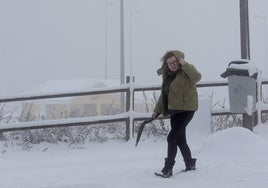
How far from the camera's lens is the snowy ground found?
589cm

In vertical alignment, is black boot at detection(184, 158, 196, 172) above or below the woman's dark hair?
below

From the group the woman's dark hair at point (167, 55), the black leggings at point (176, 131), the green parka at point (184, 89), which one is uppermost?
the woman's dark hair at point (167, 55)

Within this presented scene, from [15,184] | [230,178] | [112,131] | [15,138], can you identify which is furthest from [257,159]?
[15,138]

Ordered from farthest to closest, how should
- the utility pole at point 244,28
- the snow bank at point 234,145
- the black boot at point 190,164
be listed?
the utility pole at point 244,28
the snow bank at point 234,145
the black boot at point 190,164

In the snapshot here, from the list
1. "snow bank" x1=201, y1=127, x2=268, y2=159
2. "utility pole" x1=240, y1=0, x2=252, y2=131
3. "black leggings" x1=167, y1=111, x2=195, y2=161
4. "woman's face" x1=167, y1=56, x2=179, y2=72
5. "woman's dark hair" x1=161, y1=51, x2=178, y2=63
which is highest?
"utility pole" x1=240, y1=0, x2=252, y2=131

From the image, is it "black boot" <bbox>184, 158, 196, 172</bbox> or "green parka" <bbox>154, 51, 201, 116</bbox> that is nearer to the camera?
"green parka" <bbox>154, 51, 201, 116</bbox>

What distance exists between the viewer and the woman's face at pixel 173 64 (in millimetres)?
6176

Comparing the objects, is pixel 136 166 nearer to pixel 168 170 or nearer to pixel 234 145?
pixel 168 170

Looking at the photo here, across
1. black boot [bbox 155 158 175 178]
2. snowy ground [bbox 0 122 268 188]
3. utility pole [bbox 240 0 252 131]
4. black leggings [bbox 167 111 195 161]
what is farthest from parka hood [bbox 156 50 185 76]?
utility pole [bbox 240 0 252 131]

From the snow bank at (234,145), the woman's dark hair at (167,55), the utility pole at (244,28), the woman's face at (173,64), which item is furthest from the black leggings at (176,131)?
the utility pole at (244,28)

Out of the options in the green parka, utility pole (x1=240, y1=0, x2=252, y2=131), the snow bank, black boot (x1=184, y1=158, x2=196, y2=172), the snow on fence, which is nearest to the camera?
the green parka

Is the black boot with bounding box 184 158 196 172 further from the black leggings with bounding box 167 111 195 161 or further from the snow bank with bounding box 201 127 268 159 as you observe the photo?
the snow bank with bounding box 201 127 268 159

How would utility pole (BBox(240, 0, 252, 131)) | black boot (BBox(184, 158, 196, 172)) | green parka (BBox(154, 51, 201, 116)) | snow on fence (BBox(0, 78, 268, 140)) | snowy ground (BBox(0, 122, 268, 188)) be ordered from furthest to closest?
1. snow on fence (BBox(0, 78, 268, 140))
2. utility pole (BBox(240, 0, 252, 131))
3. black boot (BBox(184, 158, 196, 172))
4. green parka (BBox(154, 51, 201, 116))
5. snowy ground (BBox(0, 122, 268, 188))

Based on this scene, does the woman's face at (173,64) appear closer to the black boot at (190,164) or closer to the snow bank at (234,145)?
the black boot at (190,164)
